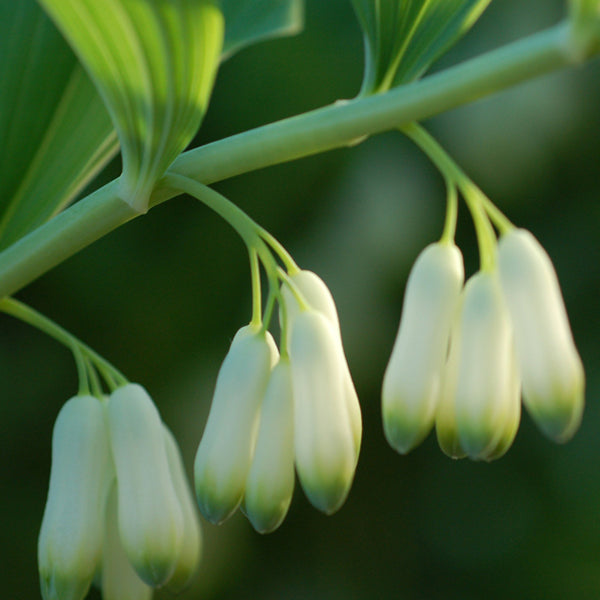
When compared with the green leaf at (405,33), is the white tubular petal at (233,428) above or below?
below

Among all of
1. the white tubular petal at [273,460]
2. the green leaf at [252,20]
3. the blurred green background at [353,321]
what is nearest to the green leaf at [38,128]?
the green leaf at [252,20]

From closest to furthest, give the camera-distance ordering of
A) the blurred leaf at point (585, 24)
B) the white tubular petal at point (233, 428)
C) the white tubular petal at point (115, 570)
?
the blurred leaf at point (585, 24)
the white tubular petal at point (233, 428)
the white tubular petal at point (115, 570)

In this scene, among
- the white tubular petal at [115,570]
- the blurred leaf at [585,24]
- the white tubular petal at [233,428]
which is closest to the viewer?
the blurred leaf at [585,24]

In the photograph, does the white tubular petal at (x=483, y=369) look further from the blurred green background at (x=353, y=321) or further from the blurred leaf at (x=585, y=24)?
the blurred green background at (x=353, y=321)

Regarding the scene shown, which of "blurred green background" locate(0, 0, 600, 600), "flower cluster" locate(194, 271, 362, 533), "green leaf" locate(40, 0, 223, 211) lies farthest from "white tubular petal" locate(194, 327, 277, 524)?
"blurred green background" locate(0, 0, 600, 600)

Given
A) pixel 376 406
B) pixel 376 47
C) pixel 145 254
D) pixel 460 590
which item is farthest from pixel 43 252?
pixel 460 590

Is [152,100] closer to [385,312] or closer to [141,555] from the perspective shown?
[141,555]

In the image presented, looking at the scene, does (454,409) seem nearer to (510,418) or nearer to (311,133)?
(510,418)
